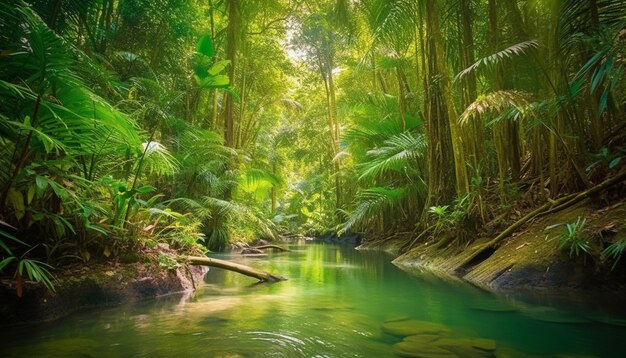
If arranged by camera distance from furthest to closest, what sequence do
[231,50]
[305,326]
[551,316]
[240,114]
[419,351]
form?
[240,114], [231,50], [551,316], [305,326], [419,351]

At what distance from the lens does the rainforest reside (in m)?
2.23

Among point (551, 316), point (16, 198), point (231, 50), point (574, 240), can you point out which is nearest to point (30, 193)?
point (16, 198)

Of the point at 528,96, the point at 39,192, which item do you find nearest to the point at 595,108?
the point at 528,96

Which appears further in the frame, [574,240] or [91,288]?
[574,240]

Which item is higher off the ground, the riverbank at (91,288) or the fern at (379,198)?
the fern at (379,198)

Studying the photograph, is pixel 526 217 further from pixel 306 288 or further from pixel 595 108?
pixel 306 288

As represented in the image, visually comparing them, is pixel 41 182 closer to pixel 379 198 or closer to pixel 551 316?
pixel 551 316

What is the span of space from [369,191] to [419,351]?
6.60 meters

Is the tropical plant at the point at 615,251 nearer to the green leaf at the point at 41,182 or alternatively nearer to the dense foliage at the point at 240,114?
the dense foliage at the point at 240,114

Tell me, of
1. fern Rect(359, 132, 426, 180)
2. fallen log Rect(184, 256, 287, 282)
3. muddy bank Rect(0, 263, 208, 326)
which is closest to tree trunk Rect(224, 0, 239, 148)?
fern Rect(359, 132, 426, 180)

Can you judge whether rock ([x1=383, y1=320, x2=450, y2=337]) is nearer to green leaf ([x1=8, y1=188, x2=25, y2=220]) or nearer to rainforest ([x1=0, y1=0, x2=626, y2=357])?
rainforest ([x1=0, y1=0, x2=626, y2=357])

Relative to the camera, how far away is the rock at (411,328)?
7.68 ft

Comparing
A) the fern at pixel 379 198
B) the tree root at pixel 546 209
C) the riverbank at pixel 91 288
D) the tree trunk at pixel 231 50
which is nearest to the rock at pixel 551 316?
the tree root at pixel 546 209

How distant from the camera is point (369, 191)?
851 centimetres
